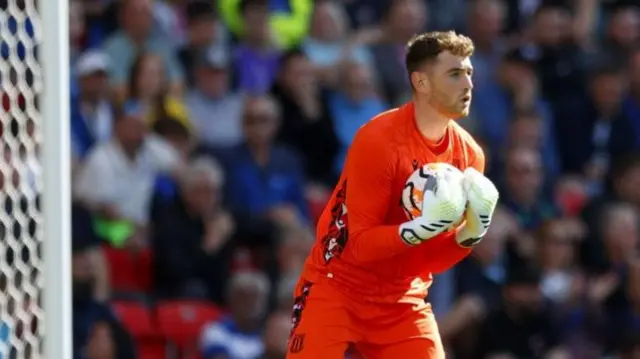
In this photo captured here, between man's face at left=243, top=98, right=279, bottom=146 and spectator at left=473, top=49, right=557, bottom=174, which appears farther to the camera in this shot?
spectator at left=473, top=49, right=557, bottom=174

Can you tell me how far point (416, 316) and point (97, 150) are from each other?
387 cm

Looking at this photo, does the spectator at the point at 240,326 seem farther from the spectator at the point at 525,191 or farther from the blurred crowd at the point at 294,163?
the spectator at the point at 525,191

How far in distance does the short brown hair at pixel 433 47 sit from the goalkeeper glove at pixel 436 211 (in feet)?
1.62

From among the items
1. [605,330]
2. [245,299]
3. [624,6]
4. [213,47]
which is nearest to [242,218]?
[245,299]

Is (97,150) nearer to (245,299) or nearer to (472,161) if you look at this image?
(245,299)

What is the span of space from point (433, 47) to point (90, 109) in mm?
4117

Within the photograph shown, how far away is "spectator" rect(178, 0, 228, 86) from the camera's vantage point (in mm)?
9406

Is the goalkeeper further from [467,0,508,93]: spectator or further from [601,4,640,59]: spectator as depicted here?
[601,4,640,59]: spectator

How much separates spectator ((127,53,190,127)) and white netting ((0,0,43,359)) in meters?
3.76

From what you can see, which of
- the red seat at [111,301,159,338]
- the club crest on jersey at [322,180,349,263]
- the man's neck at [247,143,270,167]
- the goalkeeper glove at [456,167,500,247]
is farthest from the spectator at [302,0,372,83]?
the goalkeeper glove at [456,167,500,247]

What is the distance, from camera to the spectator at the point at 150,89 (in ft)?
30.0

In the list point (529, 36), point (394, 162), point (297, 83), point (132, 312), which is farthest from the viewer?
point (529, 36)

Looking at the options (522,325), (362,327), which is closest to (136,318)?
(522,325)

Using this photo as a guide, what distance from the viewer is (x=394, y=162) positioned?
530 cm
